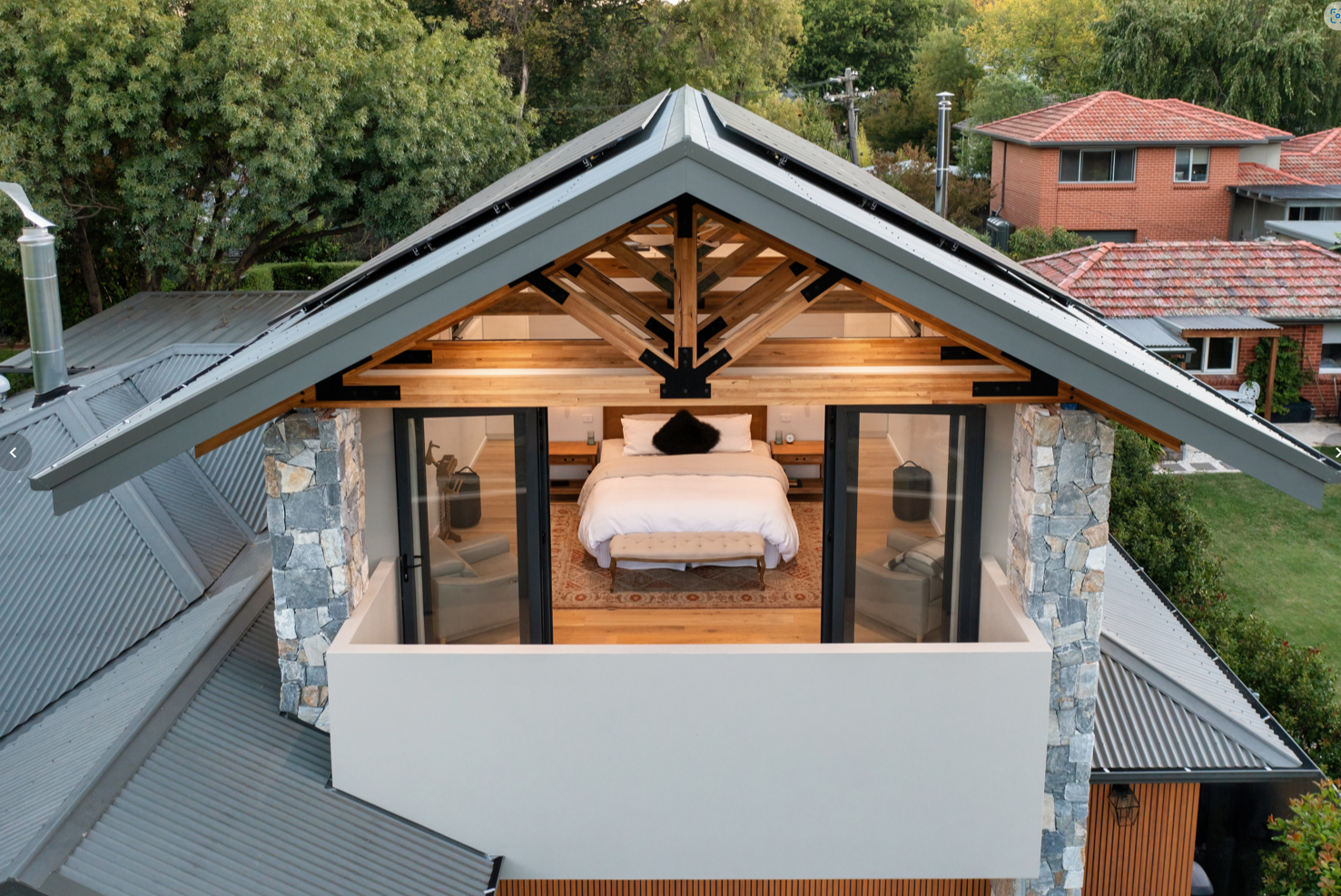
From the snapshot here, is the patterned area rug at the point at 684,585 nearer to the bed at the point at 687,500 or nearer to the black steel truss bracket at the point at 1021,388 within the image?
the bed at the point at 687,500

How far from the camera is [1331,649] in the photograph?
15.3 m

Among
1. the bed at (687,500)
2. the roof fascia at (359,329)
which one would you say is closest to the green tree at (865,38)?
the bed at (687,500)

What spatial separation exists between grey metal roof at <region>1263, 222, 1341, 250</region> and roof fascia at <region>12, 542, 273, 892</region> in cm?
2509

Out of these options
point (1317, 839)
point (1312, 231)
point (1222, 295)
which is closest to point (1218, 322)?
point (1222, 295)

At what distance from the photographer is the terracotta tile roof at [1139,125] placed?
31.8 m

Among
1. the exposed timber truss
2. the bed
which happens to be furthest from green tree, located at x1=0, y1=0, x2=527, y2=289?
the exposed timber truss

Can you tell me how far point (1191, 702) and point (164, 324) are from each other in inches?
623

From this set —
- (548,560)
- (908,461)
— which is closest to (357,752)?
(548,560)

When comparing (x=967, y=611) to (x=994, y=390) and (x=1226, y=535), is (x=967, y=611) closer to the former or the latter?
(x=994, y=390)

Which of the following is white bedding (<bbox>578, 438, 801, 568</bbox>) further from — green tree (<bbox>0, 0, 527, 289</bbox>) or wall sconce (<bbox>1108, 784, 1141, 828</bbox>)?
green tree (<bbox>0, 0, 527, 289</bbox>)

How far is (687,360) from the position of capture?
6094 millimetres

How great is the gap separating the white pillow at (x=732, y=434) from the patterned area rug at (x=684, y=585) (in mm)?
1701

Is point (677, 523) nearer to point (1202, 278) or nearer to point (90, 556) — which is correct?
point (90, 556)

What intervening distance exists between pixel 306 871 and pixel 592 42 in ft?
133
